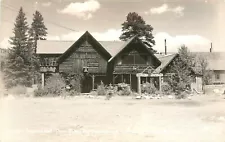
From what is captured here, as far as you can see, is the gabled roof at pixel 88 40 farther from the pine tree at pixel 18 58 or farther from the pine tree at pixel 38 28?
the pine tree at pixel 18 58

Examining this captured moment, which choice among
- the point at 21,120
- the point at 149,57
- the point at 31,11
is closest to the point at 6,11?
the point at 31,11

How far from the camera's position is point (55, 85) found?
16.7 feet

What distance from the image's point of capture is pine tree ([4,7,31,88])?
11.9 feet

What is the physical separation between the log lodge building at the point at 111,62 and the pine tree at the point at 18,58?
0.27 m

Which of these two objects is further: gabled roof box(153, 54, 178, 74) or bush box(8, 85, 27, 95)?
gabled roof box(153, 54, 178, 74)

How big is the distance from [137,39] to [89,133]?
1.34 m

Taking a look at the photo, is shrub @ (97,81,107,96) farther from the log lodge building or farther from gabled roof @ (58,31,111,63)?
gabled roof @ (58,31,111,63)

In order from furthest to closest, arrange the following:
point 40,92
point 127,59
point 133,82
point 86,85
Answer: point 127,59 → point 86,85 → point 133,82 → point 40,92

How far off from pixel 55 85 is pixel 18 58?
1160 mm

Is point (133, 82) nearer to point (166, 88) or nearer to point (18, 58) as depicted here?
point (166, 88)

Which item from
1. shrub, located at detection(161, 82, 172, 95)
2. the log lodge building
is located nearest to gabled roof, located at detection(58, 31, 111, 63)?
the log lodge building

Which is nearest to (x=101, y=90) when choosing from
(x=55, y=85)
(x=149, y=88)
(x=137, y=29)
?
(x=55, y=85)

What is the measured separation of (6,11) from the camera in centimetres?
354

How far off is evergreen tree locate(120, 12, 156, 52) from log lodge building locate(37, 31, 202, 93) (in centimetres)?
10
